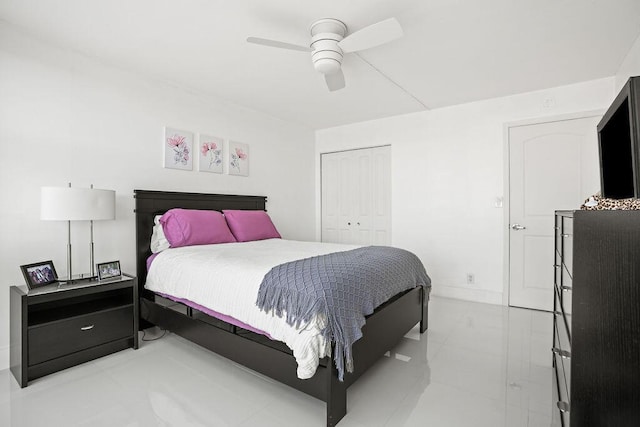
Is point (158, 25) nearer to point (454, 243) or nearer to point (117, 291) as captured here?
point (117, 291)

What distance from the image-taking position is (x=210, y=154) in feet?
12.1

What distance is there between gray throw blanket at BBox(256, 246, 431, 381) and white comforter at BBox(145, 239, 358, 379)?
0.21 ft

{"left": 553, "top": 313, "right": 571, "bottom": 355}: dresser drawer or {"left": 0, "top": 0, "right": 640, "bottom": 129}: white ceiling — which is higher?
{"left": 0, "top": 0, "right": 640, "bottom": 129}: white ceiling

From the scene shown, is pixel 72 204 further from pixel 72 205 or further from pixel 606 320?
pixel 606 320

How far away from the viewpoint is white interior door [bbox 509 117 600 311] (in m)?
3.30

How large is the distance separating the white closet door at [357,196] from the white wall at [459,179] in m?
0.18

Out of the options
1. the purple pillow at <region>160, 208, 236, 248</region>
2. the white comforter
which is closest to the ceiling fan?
the white comforter

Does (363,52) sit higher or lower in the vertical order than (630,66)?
higher

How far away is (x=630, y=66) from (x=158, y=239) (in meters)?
4.45

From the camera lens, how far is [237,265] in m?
2.16

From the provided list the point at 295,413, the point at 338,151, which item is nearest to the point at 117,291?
the point at 295,413

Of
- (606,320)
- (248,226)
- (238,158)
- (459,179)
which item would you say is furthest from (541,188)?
(238,158)

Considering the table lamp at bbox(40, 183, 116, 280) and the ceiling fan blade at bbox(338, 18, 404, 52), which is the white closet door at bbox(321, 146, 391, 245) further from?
the table lamp at bbox(40, 183, 116, 280)

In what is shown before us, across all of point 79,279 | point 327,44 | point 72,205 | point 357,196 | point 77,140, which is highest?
point 327,44
